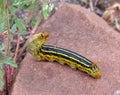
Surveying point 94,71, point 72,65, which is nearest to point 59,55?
point 72,65

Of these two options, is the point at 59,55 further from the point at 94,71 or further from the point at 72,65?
the point at 94,71

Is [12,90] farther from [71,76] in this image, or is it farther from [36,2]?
[36,2]

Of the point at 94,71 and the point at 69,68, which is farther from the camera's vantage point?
the point at 69,68

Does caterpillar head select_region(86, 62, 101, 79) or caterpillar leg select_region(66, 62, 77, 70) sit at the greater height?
caterpillar head select_region(86, 62, 101, 79)

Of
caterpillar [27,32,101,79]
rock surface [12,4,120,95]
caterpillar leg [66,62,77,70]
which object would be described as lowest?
rock surface [12,4,120,95]

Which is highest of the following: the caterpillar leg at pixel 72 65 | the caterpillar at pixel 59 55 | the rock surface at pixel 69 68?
Answer: the caterpillar at pixel 59 55
